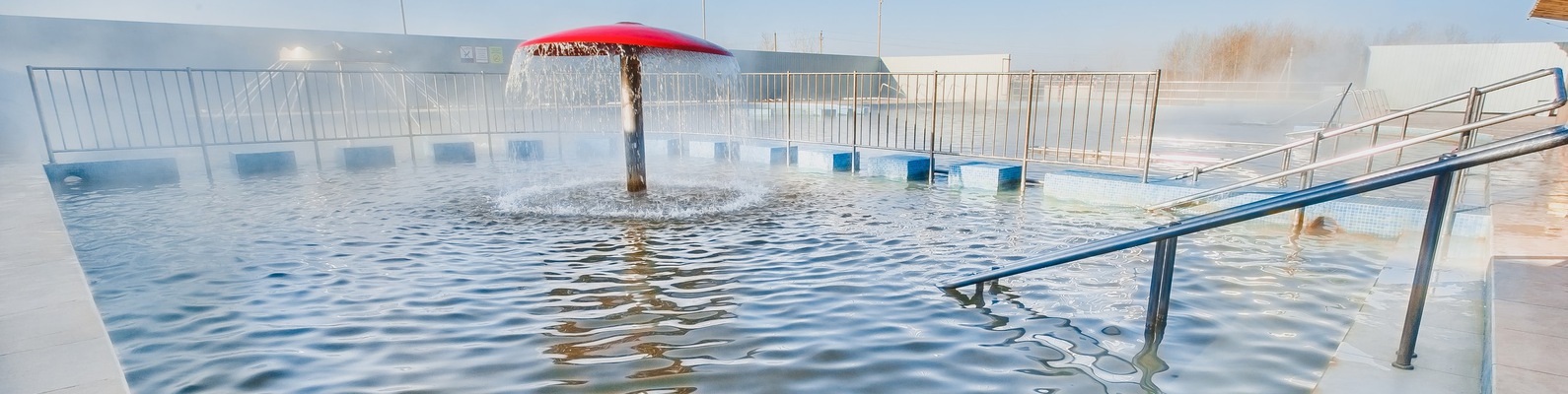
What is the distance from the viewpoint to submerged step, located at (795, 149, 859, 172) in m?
11.1

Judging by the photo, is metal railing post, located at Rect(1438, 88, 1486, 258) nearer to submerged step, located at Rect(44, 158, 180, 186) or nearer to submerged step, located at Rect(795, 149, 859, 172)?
submerged step, located at Rect(795, 149, 859, 172)

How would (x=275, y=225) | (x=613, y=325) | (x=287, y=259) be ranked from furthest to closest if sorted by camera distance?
(x=275, y=225), (x=287, y=259), (x=613, y=325)

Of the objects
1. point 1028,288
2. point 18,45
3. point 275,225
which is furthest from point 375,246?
point 18,45

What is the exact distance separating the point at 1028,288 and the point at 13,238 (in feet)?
23.5

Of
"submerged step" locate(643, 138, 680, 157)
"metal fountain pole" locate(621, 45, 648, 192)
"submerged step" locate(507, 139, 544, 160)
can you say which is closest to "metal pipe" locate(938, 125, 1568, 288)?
"metal fountain pole" locate(621, 45, 648, 192)

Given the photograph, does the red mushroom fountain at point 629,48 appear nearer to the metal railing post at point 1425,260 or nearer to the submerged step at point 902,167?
the submerged step at point 902,167

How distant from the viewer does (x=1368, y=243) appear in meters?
5.86

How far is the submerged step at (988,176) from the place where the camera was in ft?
29.6

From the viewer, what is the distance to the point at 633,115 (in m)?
7.80

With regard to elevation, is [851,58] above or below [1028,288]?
above

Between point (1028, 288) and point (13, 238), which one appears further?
point (13, 238)

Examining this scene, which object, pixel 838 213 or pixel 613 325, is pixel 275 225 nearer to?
pixel 613 325

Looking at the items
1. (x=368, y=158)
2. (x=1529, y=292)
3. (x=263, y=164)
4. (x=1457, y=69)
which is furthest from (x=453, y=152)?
(x=1457, y=69)

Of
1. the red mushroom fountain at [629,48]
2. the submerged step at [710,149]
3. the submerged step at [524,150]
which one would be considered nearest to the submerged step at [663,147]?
the submerged step at [710,149]
